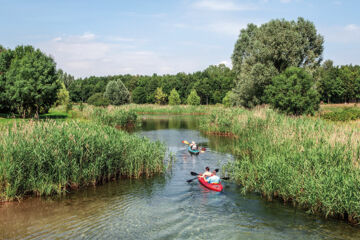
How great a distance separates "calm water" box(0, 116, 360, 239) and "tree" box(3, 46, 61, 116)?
20547mm

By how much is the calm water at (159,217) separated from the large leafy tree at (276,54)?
2767 centimetres

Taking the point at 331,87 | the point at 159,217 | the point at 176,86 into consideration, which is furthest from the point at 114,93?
the point at 159,217

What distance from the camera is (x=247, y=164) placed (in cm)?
1371

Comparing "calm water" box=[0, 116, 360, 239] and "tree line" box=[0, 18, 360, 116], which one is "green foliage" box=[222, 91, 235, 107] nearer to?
"tree line" box=[0, 18, 360, 116]

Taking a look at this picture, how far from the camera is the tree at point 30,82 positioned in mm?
29422

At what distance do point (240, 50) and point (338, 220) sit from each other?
51205 millimetres

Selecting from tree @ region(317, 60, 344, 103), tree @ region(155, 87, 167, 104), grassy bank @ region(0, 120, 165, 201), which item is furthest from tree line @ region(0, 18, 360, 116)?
tree @ region(317, 60, 344, 103)

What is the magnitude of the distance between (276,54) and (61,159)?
33598mm

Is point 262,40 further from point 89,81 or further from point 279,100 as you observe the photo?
point 89,81

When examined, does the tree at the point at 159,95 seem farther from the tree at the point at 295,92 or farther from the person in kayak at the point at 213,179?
the person in kayak at the point at 213,179

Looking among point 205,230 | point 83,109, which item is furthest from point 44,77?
point 205,230

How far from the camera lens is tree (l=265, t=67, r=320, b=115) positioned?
101ft

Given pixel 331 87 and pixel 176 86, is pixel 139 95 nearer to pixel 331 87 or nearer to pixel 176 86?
pixel 176 86

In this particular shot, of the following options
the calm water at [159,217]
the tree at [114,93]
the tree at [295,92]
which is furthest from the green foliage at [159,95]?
the calm water at [159,217]
